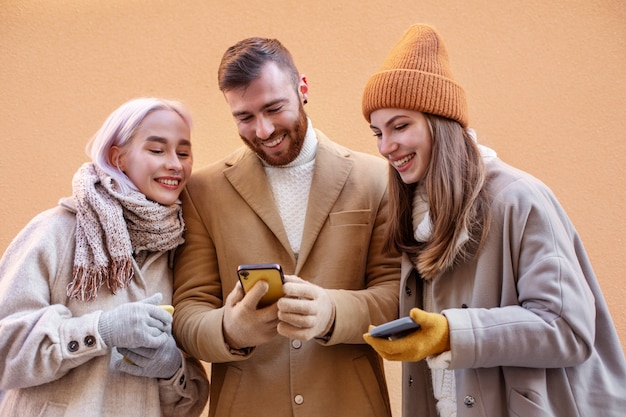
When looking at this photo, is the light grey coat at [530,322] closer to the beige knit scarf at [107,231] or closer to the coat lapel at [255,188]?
the coat lapel at [255,188]

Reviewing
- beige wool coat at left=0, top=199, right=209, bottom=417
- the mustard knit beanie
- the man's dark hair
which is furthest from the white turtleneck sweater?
beige wool coat at left=0, top=199, right=209, bottom=417

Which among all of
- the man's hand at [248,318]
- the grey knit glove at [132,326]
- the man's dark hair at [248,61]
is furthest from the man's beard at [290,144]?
the grey knit glove at [132,326]

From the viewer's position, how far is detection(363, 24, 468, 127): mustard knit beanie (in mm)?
1826

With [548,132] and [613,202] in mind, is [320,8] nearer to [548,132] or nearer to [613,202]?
[548,132]

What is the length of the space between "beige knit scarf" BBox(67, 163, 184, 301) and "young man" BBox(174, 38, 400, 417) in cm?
19

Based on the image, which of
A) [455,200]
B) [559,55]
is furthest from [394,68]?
[559,55]

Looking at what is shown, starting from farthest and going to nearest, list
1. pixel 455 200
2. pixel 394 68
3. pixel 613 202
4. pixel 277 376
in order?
pixel 613 202, pixel 277 376, pixel 394 68, pixel 455 200

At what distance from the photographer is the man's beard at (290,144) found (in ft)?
7.00

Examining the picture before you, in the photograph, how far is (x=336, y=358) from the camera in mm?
2062

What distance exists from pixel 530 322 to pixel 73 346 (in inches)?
45.2

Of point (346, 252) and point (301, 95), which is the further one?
point (301, 95)

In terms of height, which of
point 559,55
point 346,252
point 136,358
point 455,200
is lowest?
point 136,358

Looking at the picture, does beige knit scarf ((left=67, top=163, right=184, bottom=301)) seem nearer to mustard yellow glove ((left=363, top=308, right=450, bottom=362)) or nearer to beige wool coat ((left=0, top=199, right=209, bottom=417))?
beige wool coat ((left=0, top=199, right=209, bottom=417))

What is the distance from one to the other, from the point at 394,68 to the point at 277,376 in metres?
0.96
